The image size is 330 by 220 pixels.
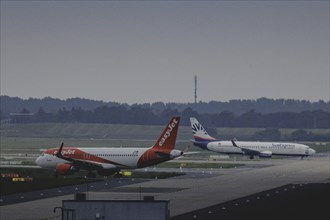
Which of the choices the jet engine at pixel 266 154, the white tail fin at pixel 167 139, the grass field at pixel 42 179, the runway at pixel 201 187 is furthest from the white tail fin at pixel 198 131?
the white tail fin at pixel 167 139

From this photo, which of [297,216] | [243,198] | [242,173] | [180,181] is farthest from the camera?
[242,173]

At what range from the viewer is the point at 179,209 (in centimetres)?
8181

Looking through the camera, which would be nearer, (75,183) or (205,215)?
(205,215)

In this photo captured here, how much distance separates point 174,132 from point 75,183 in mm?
14374

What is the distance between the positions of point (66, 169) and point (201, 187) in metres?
A: 18.9

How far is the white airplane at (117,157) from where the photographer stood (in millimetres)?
119562

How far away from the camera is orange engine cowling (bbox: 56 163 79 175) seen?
12044cm

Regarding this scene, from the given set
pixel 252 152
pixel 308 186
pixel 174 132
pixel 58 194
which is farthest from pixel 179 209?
pixel 252 152

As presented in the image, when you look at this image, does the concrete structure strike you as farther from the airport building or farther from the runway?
the runway

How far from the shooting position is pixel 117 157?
399 feet

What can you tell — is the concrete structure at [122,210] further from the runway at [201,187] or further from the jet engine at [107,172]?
the jet engine at [107,172]

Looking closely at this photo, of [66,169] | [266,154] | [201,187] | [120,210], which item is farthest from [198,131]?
[120,210]

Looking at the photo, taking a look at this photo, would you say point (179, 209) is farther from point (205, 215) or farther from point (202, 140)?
point (202, 140)

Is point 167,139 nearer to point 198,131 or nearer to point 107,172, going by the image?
point 107,172
